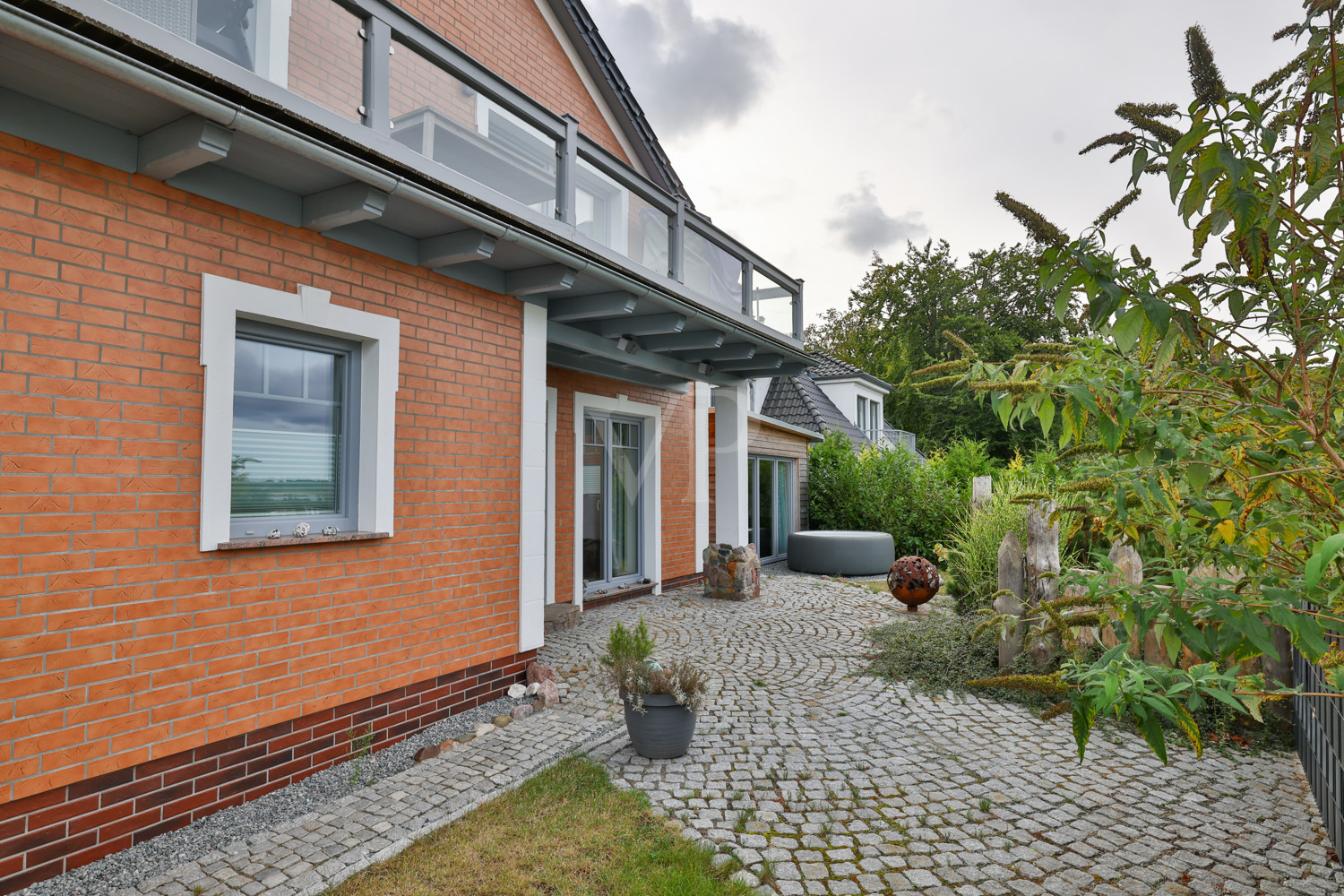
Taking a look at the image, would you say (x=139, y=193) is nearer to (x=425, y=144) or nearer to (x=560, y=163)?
(x=425, y=144)

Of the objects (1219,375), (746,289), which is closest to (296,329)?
(1219,375)

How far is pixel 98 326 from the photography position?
3.19 metres

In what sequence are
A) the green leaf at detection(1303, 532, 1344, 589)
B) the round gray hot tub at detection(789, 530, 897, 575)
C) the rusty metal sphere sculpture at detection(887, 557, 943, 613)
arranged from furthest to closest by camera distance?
the round gray hot tub at detection(789, 530, 897, 575) < the rusty metal sphere sculpture at detection(887, 557, 943, 613) < the green leaf at detection(1303, 532, 1344, 589)

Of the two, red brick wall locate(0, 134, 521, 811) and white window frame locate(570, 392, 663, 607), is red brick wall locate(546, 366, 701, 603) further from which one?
red brick wall locate(0, 134, 521, 811)

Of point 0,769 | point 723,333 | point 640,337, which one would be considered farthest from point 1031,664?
point 0,769

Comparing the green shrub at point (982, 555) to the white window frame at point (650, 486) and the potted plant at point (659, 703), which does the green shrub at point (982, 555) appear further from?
the potted plant at point (659, 703)

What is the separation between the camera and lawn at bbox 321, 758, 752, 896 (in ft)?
9.84

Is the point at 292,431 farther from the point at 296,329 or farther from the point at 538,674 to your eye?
the point at 538,674

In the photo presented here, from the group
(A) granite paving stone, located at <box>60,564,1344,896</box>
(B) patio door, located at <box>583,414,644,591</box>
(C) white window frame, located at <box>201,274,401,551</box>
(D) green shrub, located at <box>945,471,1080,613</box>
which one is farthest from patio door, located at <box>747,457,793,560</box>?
(C) white window frame, located at <box>201,274,401,551</box>

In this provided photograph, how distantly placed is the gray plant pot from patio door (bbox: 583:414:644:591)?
4.57 m

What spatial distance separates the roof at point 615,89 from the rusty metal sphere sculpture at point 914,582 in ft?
16.9

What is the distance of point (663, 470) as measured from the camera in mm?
10094

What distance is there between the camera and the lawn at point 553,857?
3.00 meters

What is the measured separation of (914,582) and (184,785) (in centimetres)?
761
